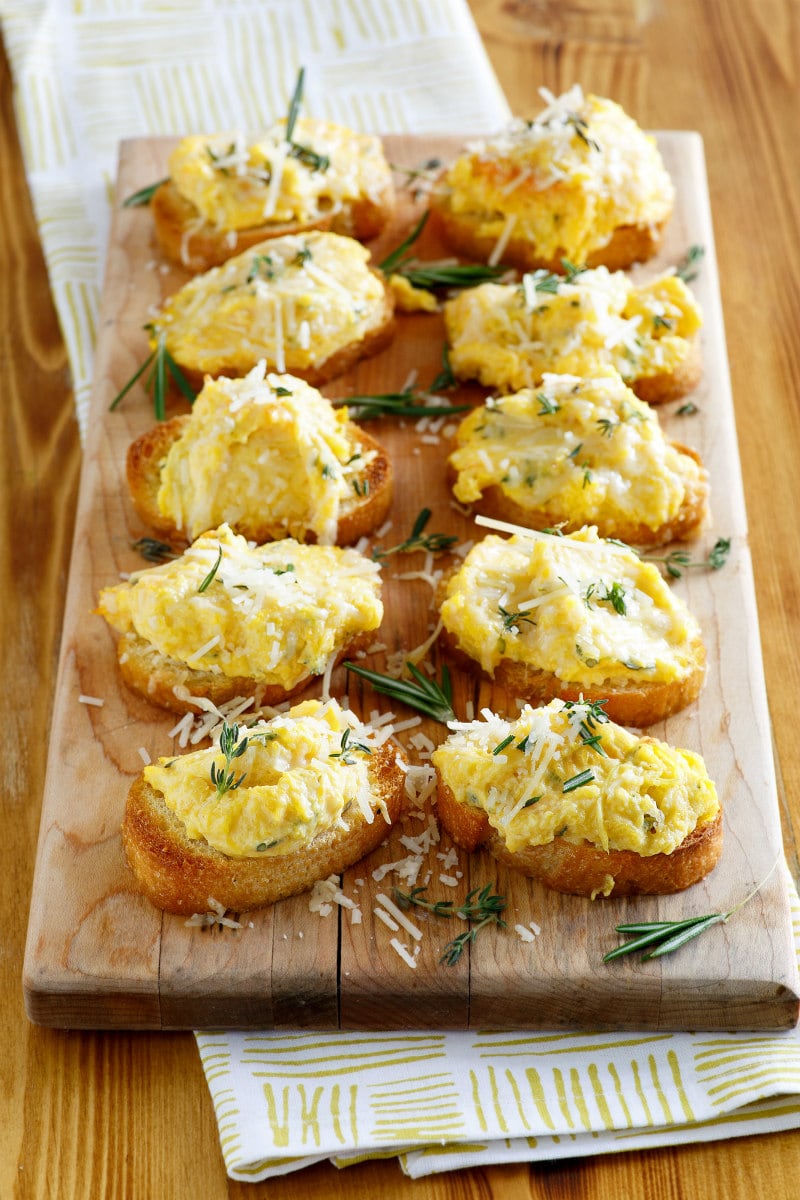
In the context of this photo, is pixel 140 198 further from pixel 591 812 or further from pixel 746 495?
pixel 591 812

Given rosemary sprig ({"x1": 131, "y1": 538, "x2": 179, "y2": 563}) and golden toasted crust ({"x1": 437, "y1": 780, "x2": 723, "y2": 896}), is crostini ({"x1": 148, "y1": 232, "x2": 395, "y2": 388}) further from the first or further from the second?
golden toasted crust ({"x1": 437, "y1": 780, "x2": 723, "y2": 896})

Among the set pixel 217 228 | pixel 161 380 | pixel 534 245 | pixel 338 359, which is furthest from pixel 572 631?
pixel 217 228

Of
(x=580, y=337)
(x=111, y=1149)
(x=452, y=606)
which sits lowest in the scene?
(x=111, y=1149)

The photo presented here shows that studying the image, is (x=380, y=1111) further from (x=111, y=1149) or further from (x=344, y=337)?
(x=344, y=337)

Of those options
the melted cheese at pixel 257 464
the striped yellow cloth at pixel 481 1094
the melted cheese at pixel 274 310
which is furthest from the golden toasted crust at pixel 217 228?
the striped yellow cloth at pixel 481 1094

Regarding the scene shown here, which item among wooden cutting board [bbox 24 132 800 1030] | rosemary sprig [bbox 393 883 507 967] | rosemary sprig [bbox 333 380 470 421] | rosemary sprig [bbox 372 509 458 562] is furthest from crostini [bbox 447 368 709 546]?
rosemary sprig [bbox 393 883 507 967]

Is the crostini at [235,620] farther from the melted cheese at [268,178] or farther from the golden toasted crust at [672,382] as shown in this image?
the melted cheese at [268,178]

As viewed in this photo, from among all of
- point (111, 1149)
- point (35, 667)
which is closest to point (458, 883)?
point (111, 1149)
